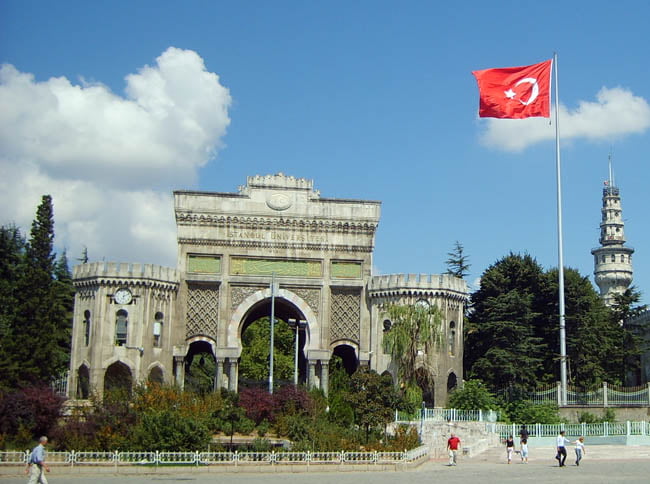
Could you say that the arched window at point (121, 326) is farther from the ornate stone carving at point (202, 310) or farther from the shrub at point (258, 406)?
the shrub at point (258, 406)

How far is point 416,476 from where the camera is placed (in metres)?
26.0

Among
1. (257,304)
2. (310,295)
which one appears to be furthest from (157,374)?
(310,295)

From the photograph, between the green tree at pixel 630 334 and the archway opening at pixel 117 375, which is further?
the green tree at pixel 630 334

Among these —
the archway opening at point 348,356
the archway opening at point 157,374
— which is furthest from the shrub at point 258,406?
the archway opening at point 348,356

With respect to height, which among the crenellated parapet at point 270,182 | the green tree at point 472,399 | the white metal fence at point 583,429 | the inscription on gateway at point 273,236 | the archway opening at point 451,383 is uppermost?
the crenellated parapet at point 270,182

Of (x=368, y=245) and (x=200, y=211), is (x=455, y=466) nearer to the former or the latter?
(x=368, y=245)

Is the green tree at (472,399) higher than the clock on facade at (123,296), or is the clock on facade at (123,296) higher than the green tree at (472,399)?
the clock on facade at (123,296)

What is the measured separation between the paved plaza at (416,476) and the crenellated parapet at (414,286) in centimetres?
1772

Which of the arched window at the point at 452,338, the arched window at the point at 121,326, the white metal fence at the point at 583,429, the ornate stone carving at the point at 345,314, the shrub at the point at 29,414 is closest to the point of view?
the shrub at the point at 29,414

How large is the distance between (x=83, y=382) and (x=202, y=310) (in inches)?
277

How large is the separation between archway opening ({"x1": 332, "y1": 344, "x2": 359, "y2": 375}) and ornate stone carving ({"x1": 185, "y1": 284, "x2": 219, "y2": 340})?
7.02 metres

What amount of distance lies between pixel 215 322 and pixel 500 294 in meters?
16.5

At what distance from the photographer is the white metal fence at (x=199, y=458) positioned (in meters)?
26.5

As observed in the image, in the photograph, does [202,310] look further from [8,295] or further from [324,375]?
[8,295]
